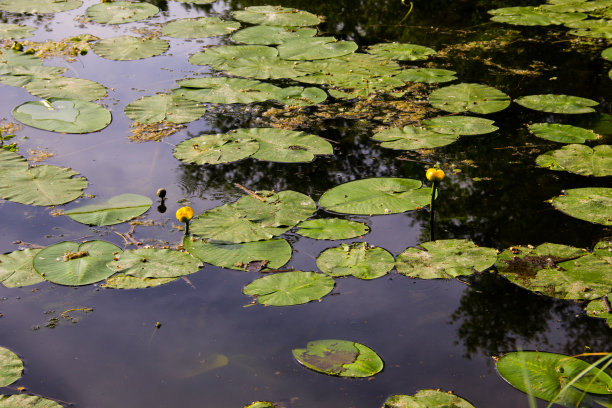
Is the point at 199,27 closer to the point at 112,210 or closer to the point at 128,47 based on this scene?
the point at 128,47

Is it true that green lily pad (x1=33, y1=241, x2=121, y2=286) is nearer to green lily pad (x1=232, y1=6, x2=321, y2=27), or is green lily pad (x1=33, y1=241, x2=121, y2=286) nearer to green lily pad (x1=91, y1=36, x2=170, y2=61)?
green lily pad (x1=91, y1=36, x2=170, y2=61)

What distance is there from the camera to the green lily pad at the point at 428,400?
86.0 inches

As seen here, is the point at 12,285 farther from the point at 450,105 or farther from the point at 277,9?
the point at 277,9

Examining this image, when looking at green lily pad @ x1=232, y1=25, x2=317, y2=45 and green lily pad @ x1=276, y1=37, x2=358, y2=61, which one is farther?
green lily pad @ x1=232, y1=25, x2=317, y2=45

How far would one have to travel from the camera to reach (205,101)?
15.6ft

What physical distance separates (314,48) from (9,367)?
14.0ft

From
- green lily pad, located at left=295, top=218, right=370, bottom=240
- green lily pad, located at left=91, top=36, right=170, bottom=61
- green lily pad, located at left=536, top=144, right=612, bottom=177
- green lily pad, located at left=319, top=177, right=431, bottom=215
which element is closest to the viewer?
green lily pad, located at left=295, top=218, right=370, bottom=240

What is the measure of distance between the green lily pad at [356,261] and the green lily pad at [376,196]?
35 centimetres

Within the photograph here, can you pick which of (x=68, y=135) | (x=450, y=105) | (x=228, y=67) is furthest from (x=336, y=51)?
(x=68, y=135)

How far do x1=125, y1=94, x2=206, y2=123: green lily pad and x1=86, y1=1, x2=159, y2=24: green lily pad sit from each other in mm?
2330

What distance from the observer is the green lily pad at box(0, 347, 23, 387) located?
2.29 metres

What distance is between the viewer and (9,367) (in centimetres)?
235

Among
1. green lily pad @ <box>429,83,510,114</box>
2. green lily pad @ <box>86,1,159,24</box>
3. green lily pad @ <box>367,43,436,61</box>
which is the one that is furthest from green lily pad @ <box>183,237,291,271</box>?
green lily pad @ <box>86,1,159,24</box>

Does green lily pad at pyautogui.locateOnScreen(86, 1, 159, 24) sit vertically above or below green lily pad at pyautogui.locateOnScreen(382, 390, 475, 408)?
above
